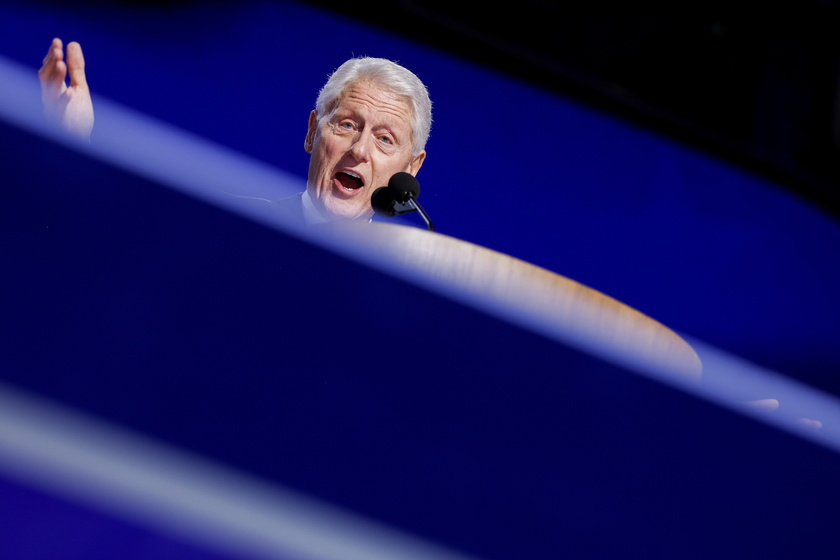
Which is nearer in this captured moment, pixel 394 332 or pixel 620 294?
pixel 394 332

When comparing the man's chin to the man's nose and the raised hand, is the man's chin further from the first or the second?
the raised hand

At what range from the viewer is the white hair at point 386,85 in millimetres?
1563

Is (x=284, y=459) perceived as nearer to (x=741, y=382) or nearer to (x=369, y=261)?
(x=369, y=261)

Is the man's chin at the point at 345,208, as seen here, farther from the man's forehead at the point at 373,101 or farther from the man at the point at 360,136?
the man's forehead at the point at 373,101

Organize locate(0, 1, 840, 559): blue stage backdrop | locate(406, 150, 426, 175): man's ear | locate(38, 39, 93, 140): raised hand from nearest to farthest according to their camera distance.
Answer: locate(0, 1, 840, 559): blue stage backdrop → locate(38, 39, 93, 140): raised hand → locate(406, 150, 426, 175): man's ear

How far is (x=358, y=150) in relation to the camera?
1484mm

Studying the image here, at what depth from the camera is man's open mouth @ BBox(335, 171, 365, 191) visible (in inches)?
58.7

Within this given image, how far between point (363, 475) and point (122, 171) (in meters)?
0.33

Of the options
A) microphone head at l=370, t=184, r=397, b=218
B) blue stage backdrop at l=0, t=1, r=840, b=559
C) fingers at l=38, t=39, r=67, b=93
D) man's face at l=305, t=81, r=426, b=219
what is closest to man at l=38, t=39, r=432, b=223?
man's face at l=305, t=81, r=426, b=219

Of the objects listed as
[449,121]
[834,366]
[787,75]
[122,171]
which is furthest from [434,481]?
[787,75]

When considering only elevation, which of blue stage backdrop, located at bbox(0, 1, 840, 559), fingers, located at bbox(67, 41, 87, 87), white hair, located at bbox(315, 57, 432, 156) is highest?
white hair, located at bbox(315, 57, 432, 156)

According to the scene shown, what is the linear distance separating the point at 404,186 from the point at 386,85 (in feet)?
1.81

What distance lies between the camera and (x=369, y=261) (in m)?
0.69

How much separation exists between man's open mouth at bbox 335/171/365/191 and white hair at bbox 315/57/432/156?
147mm
